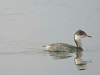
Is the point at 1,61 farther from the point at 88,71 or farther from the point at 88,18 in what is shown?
the point at 88,18

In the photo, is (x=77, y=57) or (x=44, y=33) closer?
(x=77, y=57)

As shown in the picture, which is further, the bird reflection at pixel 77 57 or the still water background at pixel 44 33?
the bird reflection at pixel 77 57

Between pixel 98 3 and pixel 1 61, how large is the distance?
14.4 meters

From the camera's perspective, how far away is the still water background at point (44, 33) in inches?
468

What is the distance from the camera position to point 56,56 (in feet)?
45.6

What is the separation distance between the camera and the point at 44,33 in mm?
17469

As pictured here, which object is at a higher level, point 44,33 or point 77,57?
point 44,33

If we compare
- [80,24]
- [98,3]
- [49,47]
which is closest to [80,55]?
[49,47]

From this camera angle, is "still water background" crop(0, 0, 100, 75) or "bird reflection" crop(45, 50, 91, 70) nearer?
"still water background" crop(0, 0, 100, 75)

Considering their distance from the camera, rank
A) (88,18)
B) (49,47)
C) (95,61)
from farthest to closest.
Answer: (88,18)
(49,47)
(95,61)

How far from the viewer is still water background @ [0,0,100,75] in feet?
39.0

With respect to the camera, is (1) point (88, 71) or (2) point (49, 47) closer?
(1) point (88, 71)

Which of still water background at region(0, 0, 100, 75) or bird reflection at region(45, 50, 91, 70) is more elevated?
still water background at region(0, 0, 100, 75)

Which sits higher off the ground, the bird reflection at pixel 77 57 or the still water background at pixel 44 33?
the still water background at pixel 44 33
